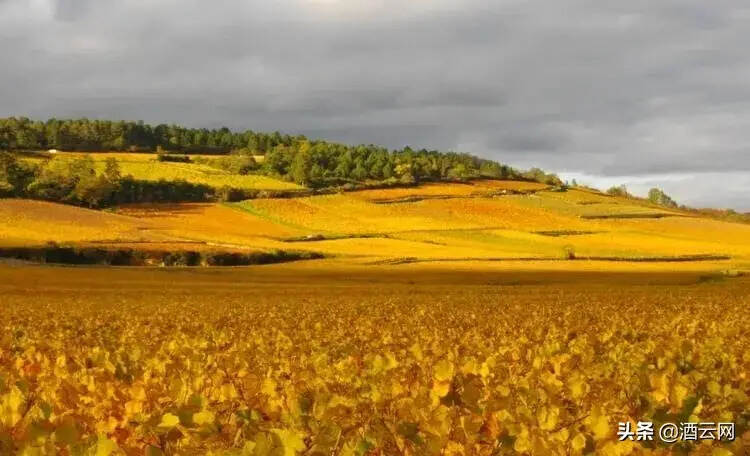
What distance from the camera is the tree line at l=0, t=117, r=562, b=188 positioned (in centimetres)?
14825

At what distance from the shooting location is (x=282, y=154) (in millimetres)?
152125

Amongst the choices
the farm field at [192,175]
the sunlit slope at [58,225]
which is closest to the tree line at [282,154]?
the farm field at [192,175]

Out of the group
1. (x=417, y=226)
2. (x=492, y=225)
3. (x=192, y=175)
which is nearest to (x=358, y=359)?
(x=417, y=226)

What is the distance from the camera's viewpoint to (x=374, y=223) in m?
110

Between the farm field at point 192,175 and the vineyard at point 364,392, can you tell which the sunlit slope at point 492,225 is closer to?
the farm field at point 192,175

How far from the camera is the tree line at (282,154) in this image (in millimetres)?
148250

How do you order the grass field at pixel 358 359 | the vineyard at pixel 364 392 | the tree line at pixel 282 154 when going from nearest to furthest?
the vineyard at pixel 364 392 → the grass field at pixel 358 359 → the tree line at pixel 282 154

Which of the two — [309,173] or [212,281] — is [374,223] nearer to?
[309,173]

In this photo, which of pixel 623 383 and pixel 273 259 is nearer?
pixel 623 383

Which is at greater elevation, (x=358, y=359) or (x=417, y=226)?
(x=358, y=359)

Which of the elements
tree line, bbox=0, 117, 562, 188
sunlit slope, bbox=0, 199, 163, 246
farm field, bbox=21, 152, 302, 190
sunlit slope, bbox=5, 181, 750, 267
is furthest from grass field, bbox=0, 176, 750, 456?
tree line, bbox=0, 117, 562, 188

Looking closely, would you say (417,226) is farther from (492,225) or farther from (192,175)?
(192,175)

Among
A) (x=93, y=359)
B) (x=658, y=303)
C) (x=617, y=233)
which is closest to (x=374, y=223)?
(x=617, y=233)

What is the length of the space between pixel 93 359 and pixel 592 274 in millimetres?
56321
